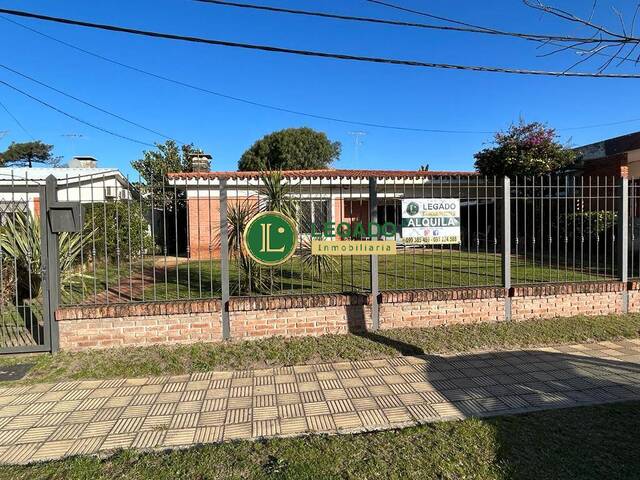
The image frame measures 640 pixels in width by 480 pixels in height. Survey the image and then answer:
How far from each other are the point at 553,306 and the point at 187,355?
5269 mm

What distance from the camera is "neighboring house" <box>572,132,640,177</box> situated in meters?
15.7

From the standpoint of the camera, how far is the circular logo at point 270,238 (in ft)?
20.9

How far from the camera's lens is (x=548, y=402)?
412cm

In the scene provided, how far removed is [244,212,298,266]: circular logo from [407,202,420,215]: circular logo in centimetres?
177

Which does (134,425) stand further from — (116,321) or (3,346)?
(3,346)

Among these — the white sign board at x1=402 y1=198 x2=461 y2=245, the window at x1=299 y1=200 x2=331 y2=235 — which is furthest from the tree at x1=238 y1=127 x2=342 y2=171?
the white sign board at x1=402 y1=198 x2=461 y2=245

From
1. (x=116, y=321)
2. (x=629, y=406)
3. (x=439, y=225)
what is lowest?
(x=629, y=406)

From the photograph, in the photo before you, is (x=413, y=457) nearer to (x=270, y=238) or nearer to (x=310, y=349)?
(x=310, y=349)

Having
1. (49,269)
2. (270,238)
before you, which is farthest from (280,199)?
(49,269)

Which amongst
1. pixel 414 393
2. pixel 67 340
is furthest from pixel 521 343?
pixel 67 340

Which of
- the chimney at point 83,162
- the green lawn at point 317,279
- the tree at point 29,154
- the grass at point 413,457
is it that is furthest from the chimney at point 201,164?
the tree at point 29,154

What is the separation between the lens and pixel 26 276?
766 centimetres

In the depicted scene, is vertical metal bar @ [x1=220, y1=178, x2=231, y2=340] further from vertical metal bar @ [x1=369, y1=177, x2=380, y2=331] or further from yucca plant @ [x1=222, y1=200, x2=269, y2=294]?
vertical metal bar @ [x1=369, y1=177, x2=380, y2=331]

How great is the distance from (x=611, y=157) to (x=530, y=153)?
324 centimetres
